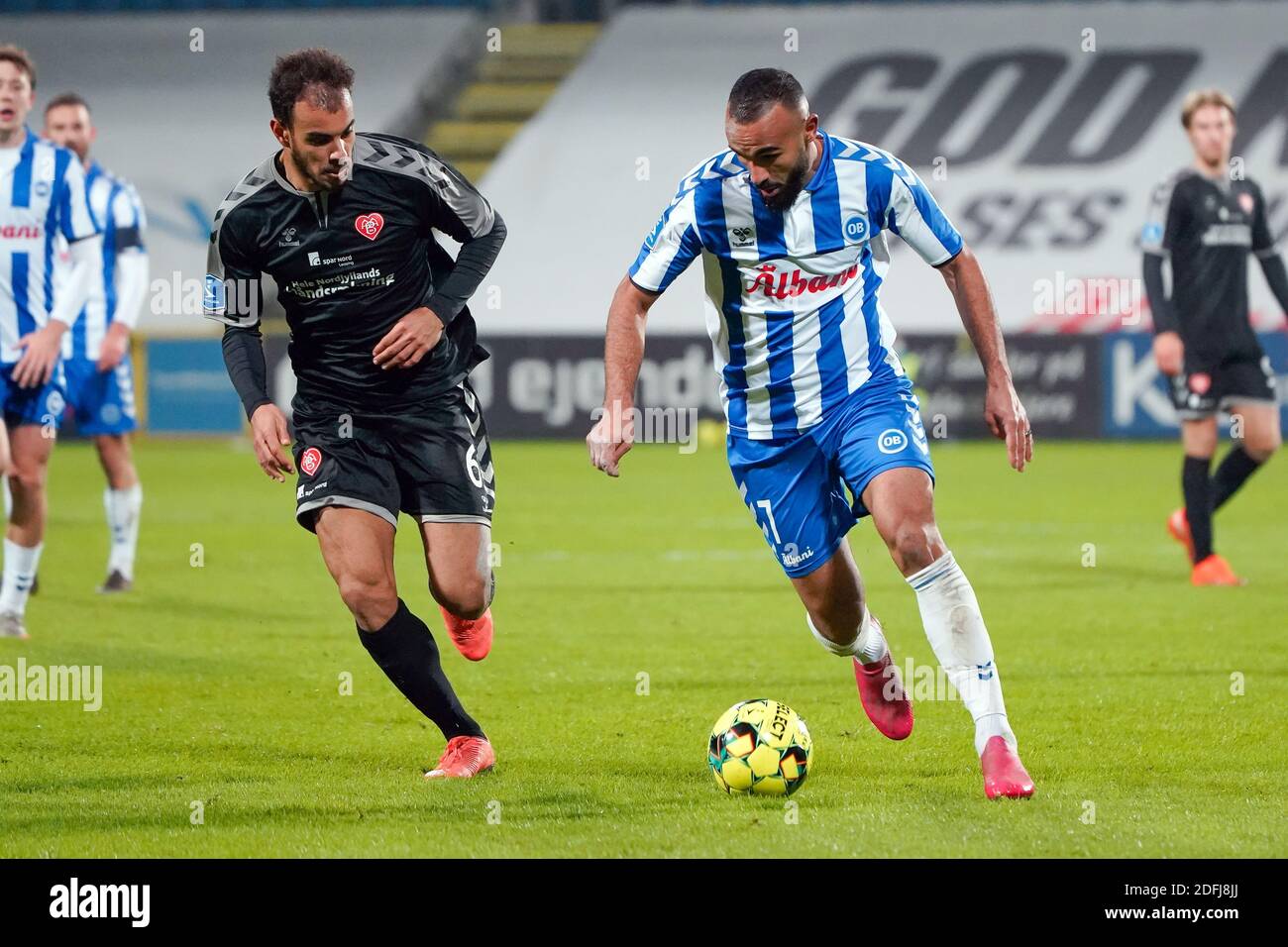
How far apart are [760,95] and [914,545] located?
1.24m

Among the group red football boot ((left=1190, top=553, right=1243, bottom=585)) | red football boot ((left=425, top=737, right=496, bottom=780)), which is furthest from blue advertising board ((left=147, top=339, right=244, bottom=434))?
red football boot ((left=425, top=737, right=496, bottom=780))

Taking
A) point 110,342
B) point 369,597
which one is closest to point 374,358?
point 369,597

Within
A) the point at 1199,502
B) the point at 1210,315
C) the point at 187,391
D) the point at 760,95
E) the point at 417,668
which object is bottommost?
the point at 417,668

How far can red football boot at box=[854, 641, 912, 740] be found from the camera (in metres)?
5.53

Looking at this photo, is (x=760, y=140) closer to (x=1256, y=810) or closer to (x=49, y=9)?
(x=1256, y=810)

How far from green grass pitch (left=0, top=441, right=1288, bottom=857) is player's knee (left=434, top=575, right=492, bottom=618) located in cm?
44

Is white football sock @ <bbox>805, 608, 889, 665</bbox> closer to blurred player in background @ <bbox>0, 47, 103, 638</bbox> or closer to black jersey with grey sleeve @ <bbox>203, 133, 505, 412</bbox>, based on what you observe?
black jersey with grey sleeve @ <bbox>203, 133, 505, 412</bbox>

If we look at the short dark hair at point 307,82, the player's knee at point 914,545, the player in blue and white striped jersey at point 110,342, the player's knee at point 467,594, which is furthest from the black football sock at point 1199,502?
the short dark hair at point 307,82

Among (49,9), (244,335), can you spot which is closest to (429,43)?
(49,9)

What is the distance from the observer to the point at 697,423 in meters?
21.1

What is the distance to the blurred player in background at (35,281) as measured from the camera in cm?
758

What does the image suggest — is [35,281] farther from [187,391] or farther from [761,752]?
[187,391]

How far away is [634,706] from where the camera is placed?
6.32 metres

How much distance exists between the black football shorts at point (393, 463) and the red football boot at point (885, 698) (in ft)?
4.19
